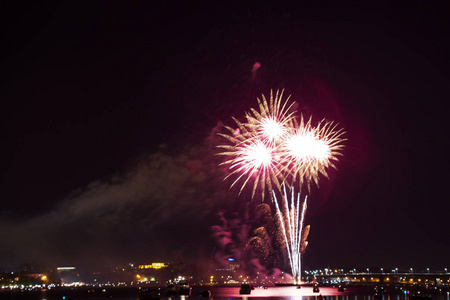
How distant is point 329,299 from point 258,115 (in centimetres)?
4082

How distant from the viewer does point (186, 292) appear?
344 feet

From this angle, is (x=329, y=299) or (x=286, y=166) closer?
(x=286, y=166)

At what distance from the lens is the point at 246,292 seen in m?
108

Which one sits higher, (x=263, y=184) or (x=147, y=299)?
(x=263, y=184)

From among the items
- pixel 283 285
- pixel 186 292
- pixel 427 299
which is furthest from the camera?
pixel 283 285

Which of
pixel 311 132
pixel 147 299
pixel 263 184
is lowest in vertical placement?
pixel 147 299

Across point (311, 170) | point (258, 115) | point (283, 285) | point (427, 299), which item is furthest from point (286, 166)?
point (283, 285)

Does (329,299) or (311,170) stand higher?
(311,170)

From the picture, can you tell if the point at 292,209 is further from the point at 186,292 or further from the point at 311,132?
the point at 186,292

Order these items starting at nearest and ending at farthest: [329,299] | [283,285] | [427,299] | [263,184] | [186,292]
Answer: [263,184] → [427,299] → [329,299] → [186,292] → [283,285]

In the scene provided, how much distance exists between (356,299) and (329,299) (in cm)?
503

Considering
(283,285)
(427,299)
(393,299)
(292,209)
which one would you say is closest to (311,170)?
(292,209)

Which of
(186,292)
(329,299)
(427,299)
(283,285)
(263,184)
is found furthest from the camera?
(283,285)

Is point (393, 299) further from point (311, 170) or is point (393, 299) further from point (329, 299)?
point (311, 170)
